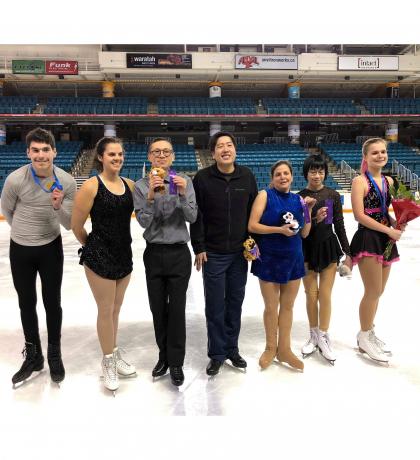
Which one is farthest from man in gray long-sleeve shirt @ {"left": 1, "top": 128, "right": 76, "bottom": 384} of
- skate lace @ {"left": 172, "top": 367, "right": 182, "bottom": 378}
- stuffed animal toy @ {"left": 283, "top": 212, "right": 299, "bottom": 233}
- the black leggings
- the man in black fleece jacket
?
stuffed animal toy @ {"left": 283, "top": 212, "right": 299, "bottom": 233}

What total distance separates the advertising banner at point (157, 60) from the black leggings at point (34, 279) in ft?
54.9

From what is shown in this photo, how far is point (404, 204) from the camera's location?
2.34 m

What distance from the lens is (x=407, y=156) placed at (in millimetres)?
17062

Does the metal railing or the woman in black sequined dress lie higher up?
the metal railing

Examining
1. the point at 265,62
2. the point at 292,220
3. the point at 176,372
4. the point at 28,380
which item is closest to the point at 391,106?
the point at 265,62

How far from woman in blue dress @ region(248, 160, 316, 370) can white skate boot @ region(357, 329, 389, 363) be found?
0.55 metres

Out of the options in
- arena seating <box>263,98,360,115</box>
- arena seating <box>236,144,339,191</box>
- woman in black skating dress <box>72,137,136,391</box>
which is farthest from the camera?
arena seating <box>263,98,360,115</box>

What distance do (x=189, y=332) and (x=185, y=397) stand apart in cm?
99

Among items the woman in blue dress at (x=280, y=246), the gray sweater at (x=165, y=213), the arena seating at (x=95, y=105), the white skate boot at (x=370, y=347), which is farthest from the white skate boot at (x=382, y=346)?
the arena seating at (x=95, y=105)

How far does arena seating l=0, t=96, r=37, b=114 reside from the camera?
1734cm

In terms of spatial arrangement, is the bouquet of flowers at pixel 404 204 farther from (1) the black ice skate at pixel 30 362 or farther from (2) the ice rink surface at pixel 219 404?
(1) the black ice skate at pixel 30 362

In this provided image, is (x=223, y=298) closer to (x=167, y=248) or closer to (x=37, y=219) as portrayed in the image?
(x=167, y=248)

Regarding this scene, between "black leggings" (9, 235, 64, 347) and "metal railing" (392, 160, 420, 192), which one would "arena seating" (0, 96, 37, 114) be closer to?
"metal railing" (392, 160, 420, 192)

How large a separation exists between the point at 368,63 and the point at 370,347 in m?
18.8
